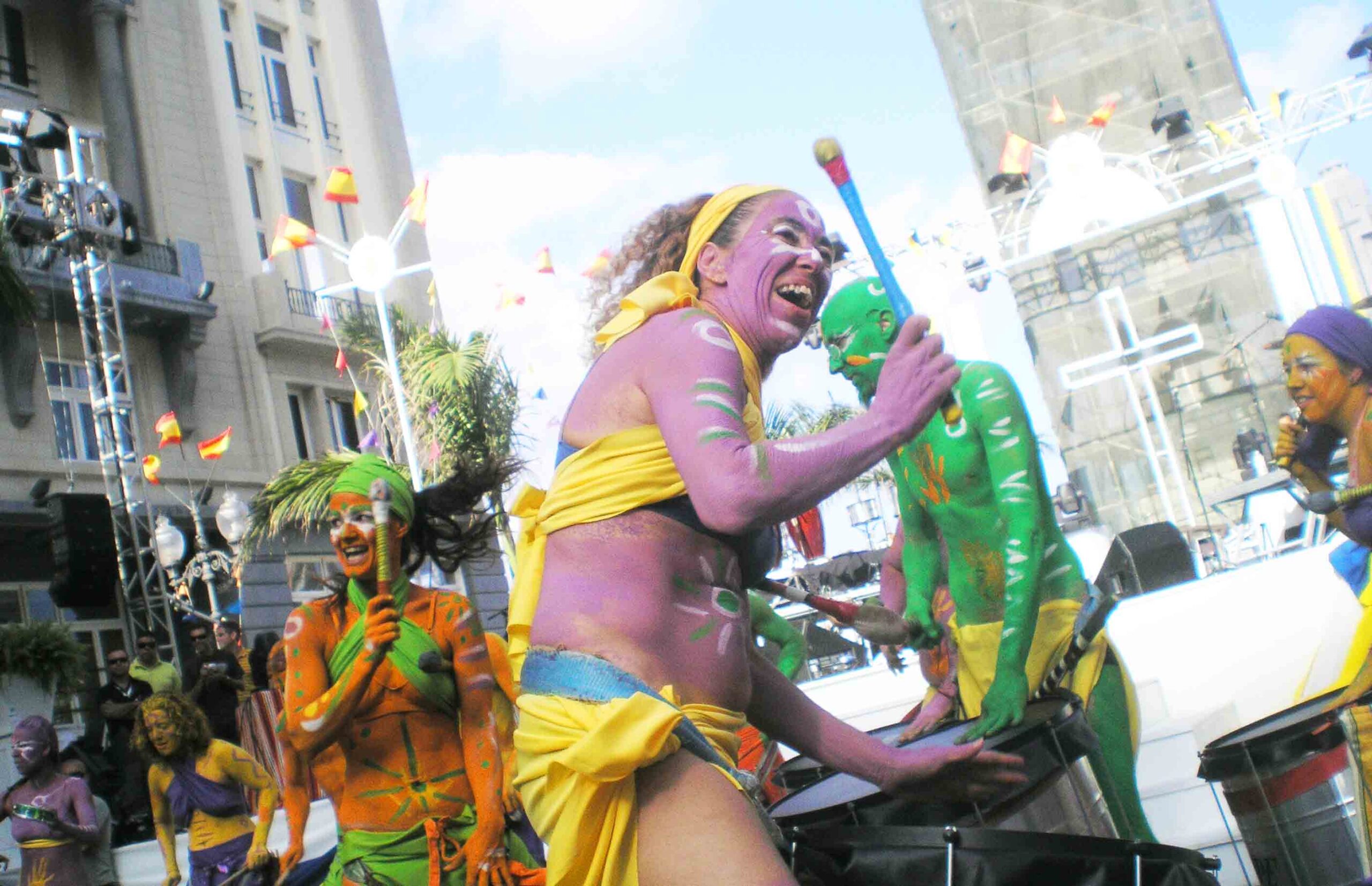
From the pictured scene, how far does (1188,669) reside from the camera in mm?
7113

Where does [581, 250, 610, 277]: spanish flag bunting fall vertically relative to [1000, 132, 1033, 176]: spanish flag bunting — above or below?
below

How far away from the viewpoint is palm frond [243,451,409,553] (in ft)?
58.2

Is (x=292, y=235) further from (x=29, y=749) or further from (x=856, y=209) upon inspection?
(x=856, y=209)

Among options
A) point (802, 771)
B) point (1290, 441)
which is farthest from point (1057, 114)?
point (802, 771)

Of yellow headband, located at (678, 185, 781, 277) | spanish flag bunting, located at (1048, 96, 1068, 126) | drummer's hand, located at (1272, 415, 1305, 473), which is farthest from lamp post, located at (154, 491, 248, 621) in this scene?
Result: spanish flag bunting, located at (1048, 96, 1068, 126)

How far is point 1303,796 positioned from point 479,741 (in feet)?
6.34

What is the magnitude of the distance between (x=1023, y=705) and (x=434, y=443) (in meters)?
17.9

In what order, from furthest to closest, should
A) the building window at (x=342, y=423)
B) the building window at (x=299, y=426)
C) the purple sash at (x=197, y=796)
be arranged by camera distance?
the building window at (x=342, y=423) → the building window at (x=299, y=426) → the purple sash at (x=197, y=796)

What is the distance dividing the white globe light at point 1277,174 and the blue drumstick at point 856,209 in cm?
2174

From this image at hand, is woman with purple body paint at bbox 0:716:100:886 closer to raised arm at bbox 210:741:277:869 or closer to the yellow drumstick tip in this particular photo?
raised arm at bbox 210:741:277:869

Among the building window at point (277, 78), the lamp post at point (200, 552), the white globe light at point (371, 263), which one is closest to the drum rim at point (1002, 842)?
the lamp post at point (200, 552)

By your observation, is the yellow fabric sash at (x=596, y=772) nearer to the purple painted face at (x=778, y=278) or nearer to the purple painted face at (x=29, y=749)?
the purple painted face at (x=778, y=278)

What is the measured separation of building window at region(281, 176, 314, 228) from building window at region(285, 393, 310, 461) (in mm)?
3534

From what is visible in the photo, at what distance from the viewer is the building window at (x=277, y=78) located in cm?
2517
